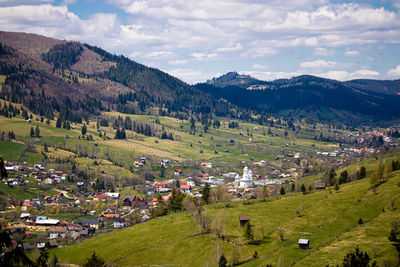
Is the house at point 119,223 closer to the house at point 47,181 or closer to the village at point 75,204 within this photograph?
the village at point 75,204

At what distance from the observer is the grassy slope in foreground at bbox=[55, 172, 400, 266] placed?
217 ft

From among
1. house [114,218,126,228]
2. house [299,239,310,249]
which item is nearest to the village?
house [114,218,126,228]

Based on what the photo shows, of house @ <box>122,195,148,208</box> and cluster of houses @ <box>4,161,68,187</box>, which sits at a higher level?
cluster of houses @ <box>4,161,68,187</box>

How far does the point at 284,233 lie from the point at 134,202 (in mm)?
94074

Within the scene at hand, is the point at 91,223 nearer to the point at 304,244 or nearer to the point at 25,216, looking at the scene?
the point at 25,216

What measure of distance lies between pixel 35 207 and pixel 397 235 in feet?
416

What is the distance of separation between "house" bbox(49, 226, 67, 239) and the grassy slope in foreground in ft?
77.8

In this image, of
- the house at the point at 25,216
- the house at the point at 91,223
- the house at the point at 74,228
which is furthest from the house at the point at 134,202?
the house at the point at 25,216

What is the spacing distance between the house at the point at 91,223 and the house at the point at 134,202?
90.5ft

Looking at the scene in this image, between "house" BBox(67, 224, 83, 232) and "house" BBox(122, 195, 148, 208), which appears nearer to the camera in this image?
"house" BBox(67, 224, 83, 232)

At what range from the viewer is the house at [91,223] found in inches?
5108

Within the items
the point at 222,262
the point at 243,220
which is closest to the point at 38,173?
the point at 243,220

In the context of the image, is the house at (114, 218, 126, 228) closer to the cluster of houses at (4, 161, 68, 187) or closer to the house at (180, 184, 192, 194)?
the house at (180, 184, 192, 194)

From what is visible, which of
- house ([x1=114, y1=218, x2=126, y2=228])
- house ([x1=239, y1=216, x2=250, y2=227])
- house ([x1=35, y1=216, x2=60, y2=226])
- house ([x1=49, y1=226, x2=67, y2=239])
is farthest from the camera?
house ([x1=114, y1=218, x2=126, y2=228])
